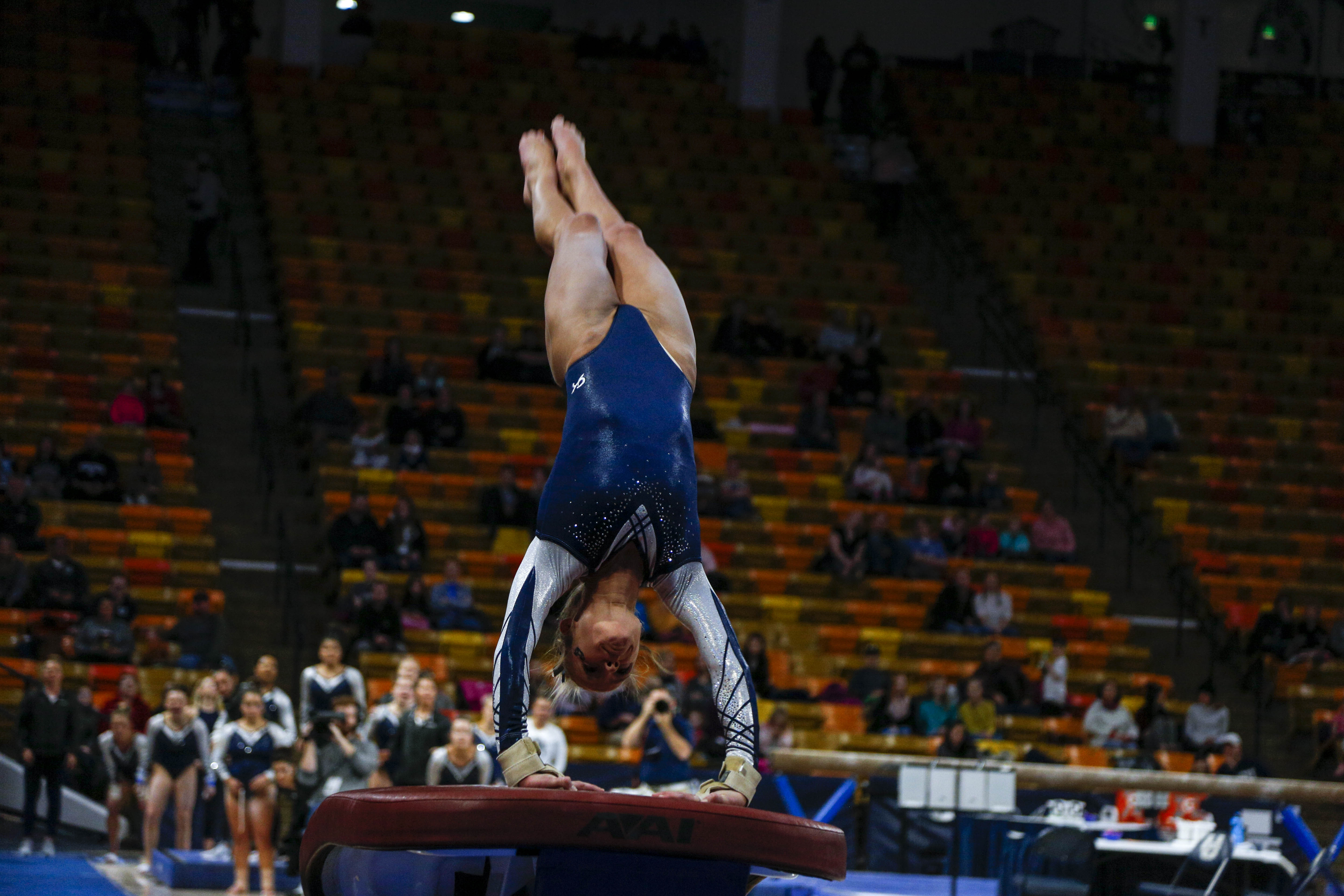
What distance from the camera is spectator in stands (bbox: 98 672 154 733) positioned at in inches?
435

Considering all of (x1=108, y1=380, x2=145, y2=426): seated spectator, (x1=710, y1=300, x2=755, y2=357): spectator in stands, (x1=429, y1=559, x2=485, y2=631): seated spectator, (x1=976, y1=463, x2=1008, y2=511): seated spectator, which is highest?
(x1=710, y1=300, x2=755, y2=357): spectator in stands

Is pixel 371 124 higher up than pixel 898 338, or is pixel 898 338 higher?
pixel 371 124

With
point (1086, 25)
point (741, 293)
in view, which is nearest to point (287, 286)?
point (741, 293)

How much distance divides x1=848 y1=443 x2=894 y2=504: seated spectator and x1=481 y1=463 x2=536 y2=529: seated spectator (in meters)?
Result: 2.96

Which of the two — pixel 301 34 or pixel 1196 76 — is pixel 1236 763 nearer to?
pixel 1196 76

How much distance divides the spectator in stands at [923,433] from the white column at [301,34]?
7831 mm

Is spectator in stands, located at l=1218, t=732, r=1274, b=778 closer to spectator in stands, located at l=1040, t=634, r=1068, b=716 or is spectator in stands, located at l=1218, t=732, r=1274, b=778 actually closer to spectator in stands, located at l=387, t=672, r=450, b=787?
spectator in stands, located at l=1040, t=634, r=1068, b=716

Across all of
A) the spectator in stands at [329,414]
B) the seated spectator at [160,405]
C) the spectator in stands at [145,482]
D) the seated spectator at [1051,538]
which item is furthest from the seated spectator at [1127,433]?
the spectator in stands at [145,482]

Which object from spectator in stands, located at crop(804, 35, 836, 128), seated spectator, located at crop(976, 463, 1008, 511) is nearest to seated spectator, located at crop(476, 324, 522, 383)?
seated spectator, located at crop(976, 463, 1008, 511)

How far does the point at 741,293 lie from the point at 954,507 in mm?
3556

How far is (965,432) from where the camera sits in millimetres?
15570

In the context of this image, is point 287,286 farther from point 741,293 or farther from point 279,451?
point 741,293

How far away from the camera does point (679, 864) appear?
370 centimetres

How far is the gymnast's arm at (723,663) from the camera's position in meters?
4.42
